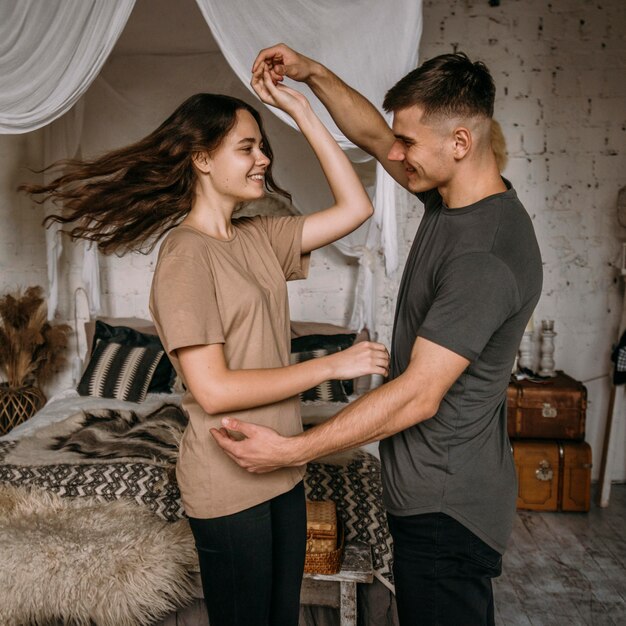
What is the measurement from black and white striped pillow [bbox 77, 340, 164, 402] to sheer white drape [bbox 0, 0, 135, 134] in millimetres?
1592

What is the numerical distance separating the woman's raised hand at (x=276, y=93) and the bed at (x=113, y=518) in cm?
155

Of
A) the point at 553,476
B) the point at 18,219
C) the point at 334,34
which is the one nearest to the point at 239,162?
the point at 334,34

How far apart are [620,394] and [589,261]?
847 millimetres

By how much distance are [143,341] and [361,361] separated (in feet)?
9.85

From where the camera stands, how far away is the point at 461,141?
1543 mm

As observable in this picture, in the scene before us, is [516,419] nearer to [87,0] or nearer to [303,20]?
[303,20]

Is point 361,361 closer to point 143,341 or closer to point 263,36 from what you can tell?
point 263,36

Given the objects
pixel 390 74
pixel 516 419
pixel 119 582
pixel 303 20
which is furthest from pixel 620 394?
pixel 119 582

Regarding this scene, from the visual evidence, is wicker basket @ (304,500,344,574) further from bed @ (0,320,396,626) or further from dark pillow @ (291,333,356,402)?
dark pillow @ (291,333,356,402)

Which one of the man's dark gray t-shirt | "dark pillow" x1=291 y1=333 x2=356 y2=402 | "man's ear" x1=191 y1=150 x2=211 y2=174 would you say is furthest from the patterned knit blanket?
"man's ear" x1=191 y1=150 x2=211 y2=174

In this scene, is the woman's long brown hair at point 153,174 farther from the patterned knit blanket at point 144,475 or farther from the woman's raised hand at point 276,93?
the patterned knit blanket at point 144,475

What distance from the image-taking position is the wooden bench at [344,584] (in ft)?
7.96

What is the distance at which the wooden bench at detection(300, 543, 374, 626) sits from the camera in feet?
7.96

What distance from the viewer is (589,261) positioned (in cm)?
451
